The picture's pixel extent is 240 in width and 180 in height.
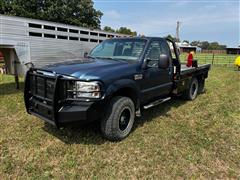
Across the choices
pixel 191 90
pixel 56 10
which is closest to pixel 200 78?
pixel 191 90

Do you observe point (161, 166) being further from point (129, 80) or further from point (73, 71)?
point (73, 71)

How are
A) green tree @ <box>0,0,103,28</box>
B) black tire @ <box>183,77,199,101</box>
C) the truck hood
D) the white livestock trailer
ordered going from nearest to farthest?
the truck hood, black tire @ <box>183,77,199,101</box>, the white livestock trailer, green tree @ <box>0,0,103,28</box>

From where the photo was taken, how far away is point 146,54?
14.0 ft

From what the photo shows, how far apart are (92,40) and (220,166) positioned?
8.61m

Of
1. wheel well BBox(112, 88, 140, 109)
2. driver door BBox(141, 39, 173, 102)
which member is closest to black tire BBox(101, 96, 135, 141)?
wheel well BBox(112, 88, 140, 109)

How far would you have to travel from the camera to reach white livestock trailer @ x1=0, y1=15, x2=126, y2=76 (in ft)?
22.4

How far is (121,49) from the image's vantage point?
15.0 ft

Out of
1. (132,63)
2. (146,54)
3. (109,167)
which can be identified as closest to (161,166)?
(109,167)

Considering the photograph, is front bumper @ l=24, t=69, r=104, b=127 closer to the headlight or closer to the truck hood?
the headlight

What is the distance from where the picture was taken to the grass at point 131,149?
116 inches

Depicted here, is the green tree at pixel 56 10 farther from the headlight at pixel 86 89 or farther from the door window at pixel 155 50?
the headlight at pixel 86 89

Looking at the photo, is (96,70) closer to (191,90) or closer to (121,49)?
(121,49)

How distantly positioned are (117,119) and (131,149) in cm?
56

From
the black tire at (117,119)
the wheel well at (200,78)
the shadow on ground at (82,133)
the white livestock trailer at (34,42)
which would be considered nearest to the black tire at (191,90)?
the wheel well at (200,78)
